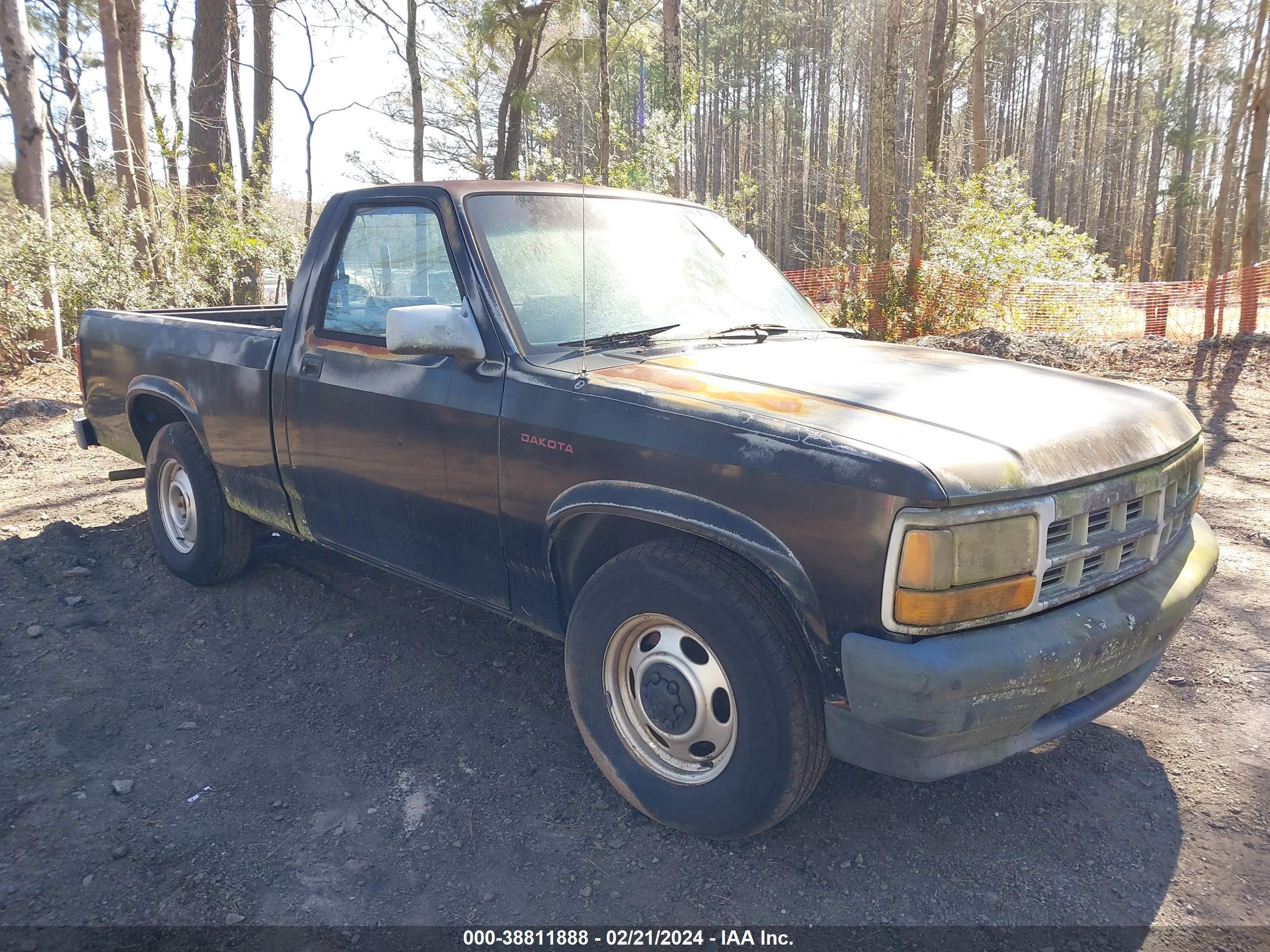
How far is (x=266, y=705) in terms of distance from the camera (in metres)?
3.62

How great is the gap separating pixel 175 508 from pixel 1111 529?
4.55 metres

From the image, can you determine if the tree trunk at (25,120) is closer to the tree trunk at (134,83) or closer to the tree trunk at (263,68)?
the tree trunk at (134,83)

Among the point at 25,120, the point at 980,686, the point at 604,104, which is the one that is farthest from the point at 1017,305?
the point at 25,120

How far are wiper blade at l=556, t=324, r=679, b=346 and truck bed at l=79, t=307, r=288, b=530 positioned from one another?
161 cm

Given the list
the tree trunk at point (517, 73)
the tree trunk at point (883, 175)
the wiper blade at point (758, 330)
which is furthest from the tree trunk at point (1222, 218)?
the wiper blade at point (758, 330)

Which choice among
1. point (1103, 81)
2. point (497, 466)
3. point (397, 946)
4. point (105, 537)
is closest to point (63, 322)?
point (105, 537)

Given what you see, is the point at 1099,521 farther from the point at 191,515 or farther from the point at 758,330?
the point at 191,515

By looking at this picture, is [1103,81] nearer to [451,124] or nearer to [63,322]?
[451,124]

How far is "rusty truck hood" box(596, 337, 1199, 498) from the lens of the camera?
7.57 feet

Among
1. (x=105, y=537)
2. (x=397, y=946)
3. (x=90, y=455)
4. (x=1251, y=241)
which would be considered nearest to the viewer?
(x=397, y=946)

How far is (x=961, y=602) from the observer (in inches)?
87.6

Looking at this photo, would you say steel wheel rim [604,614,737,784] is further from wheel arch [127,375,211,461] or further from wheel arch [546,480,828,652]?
wheel arch [127,375,211,461]

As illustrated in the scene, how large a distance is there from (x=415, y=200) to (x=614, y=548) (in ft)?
5.46

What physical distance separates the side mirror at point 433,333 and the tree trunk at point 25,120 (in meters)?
10.00
